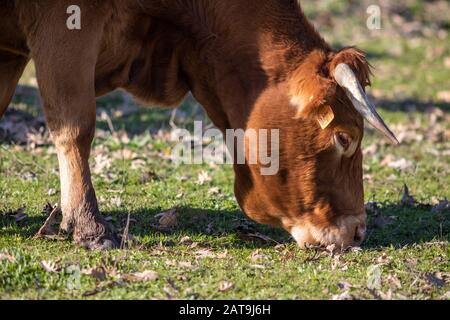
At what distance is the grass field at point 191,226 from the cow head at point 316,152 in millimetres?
254

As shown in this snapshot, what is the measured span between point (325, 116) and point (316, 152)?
299mm

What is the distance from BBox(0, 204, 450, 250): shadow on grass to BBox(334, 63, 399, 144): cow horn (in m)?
1.33

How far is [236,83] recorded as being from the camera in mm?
6641

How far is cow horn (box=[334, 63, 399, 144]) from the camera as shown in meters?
6.05

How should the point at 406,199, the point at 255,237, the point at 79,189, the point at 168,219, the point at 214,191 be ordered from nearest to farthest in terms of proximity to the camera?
the point at 79,189, the point at 255,237, the point at 168,219, the point at 406,199, the point at 214,191

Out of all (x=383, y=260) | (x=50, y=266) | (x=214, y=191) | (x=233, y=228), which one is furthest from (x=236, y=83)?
(x=214, y=191)

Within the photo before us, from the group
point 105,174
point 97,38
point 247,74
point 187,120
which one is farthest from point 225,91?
point 187,120

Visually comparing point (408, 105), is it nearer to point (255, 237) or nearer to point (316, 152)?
point (255, 237)

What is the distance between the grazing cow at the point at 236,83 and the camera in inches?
247

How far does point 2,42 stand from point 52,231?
4.80 ft

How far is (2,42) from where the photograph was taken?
668 centimetres

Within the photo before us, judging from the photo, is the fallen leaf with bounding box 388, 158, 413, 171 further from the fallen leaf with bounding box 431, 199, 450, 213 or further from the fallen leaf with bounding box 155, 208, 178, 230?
the fallen leaf with bounding box 155, 208, 178, 230

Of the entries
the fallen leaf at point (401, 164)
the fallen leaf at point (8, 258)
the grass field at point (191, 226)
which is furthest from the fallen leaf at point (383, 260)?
the fallen leaf at point (401, 164)
